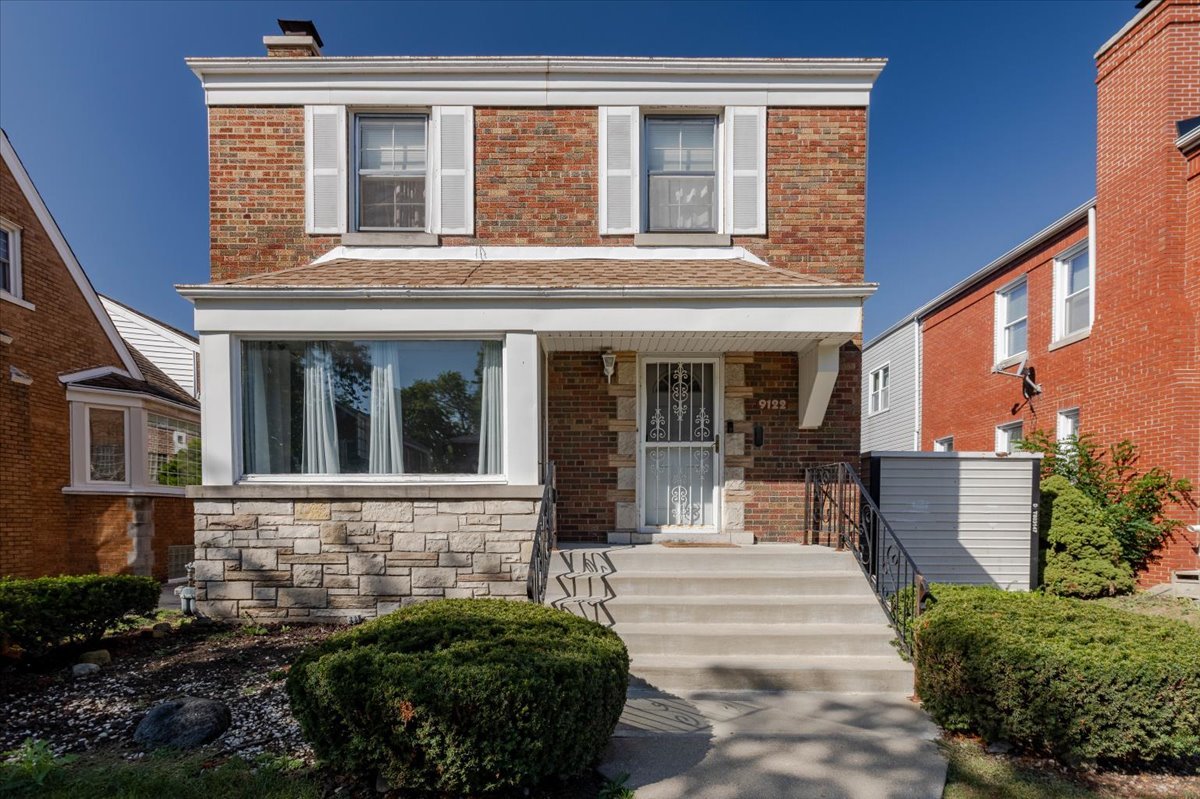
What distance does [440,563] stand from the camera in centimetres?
584

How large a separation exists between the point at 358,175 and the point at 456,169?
121 centimetres

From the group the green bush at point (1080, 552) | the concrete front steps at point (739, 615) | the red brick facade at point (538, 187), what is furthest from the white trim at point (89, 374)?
the green bush at point (1080, 552)

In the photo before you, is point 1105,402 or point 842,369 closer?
point 842,369

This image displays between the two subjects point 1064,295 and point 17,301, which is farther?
point 1064,295

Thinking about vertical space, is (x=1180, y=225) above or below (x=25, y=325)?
above

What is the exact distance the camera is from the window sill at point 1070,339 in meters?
9.81

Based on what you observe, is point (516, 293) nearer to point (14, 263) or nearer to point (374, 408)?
point (374, 408)

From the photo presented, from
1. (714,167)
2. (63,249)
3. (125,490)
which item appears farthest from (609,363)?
(63,249)

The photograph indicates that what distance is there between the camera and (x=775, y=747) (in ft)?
12.1

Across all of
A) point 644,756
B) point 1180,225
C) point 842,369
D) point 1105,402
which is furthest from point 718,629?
point 1180,225

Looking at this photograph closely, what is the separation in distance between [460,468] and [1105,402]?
982cm

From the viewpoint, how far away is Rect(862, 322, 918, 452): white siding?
16.2 meters

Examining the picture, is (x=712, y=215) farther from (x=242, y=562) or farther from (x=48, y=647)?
(x=48, y=647)

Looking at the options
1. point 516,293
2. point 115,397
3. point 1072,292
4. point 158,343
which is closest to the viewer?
point 516,293
